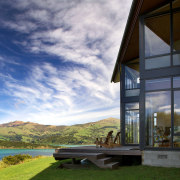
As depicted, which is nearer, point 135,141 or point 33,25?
point 135,141

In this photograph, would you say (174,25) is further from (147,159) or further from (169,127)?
(147,159)

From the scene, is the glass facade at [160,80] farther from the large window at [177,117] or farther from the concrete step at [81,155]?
the concrete step at [81,155]

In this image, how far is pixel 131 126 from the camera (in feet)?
37.9

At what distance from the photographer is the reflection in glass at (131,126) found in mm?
11188

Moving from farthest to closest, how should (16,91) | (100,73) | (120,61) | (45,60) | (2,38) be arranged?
(16,91)
(45,60)
(100,73)
(2,38)
(120,61)

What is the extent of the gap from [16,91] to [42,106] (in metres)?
8.70

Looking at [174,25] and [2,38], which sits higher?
[2,38]

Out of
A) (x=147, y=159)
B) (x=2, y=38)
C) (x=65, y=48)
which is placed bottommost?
(x=147, y=159)

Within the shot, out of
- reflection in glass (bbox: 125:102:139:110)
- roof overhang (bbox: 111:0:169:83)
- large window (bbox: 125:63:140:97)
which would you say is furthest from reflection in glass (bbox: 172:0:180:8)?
reflection in glass (bbox: 125:102:139:110)

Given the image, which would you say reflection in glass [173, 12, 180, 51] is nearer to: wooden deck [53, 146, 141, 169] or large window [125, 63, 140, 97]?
wooden deck [53, 146, 141, 169]

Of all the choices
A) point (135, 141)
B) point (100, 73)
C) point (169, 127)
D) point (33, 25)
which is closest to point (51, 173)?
point (169, 127)

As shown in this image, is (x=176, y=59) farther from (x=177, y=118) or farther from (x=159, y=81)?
(x=177, y=118)

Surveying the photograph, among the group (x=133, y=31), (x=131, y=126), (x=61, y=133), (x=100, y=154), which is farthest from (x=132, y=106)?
(x=61, y=133)

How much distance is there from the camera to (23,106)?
52750mm
